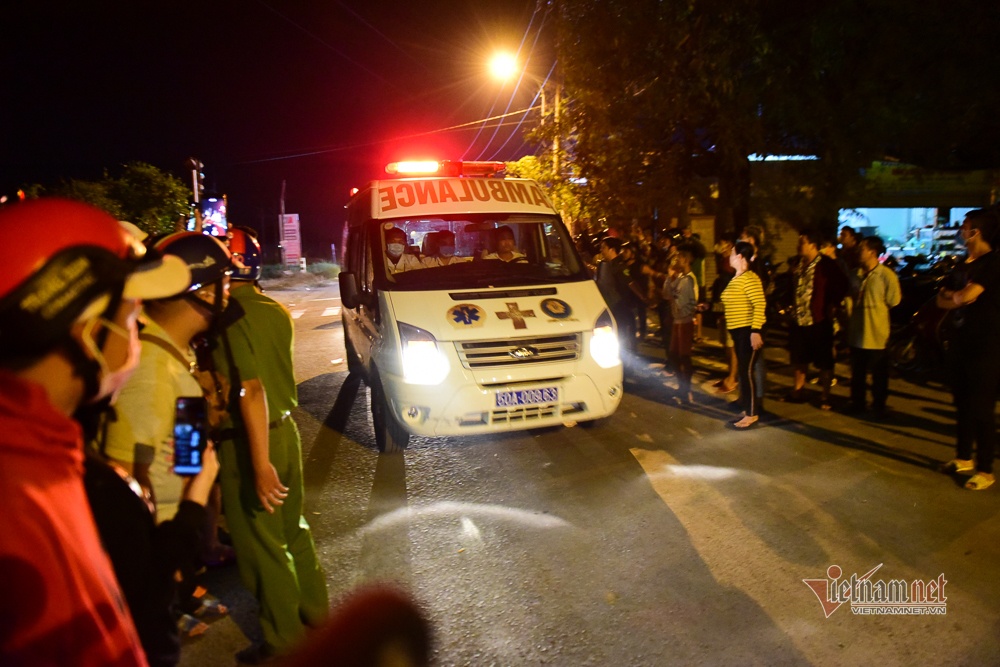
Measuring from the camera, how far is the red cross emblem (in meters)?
5.45

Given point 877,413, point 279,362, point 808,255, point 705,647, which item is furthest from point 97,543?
point 808,255

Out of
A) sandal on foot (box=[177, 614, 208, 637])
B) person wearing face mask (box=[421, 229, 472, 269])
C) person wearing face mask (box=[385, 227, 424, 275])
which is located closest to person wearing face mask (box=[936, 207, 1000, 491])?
person wearing face mask (box=[421, 229, 472, 269])

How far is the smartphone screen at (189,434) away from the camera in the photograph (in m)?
1.97

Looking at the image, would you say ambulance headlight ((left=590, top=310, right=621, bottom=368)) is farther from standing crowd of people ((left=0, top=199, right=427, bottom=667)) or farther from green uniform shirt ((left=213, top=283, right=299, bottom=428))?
standing crowd of people ((left=0, top=199, right=427, bottom=667))

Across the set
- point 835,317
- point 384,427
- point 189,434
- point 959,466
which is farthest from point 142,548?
point 835,317

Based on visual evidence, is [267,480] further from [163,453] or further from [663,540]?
[663,540]

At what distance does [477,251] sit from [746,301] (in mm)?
2664

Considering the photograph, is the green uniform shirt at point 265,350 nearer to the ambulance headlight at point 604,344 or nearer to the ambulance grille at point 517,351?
the ambulance grille at point 517,351

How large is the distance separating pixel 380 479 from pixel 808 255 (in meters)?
5.32

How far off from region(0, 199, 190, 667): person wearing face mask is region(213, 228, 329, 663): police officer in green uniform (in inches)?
60.7

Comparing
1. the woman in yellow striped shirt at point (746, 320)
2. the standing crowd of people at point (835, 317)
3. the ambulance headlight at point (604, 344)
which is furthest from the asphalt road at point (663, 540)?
the ambulance headlight at point (604, 344)

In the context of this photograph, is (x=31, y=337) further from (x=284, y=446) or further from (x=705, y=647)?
(x=705, y=647)

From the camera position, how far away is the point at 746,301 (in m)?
6.33

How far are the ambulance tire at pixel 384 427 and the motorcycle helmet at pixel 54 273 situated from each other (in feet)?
14.7
